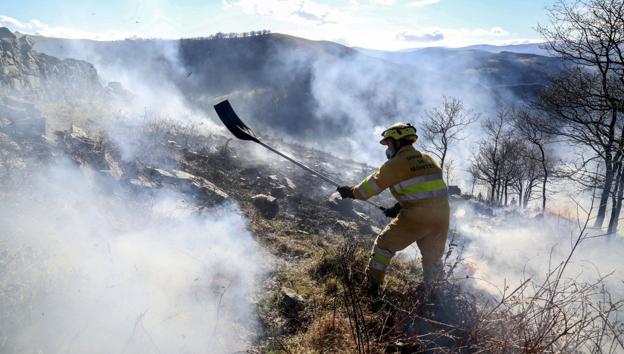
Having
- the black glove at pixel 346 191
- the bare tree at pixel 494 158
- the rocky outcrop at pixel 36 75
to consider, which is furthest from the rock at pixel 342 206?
the bare tree at pixel 494 158

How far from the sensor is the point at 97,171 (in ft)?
18.0

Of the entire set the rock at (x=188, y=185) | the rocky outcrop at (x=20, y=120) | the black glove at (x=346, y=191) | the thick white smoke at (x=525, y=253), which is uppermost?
the rocky outcrop at (x=20, y=120)

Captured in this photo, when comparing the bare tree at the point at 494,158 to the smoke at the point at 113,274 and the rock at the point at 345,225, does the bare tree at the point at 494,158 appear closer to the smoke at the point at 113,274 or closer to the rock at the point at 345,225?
the rock at the point at 345,225

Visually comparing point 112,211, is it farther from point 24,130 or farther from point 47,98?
point 47,98

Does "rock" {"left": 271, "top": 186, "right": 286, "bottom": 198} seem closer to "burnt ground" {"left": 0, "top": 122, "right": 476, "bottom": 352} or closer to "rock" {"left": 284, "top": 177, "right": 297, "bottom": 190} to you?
"burnt ground" {"left": 0, "top": 122, "right": 476, "bottom": 352}

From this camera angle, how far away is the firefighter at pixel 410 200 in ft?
11.1

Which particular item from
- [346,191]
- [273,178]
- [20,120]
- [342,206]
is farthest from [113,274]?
[273,178]

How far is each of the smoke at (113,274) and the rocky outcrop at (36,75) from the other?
199 inches

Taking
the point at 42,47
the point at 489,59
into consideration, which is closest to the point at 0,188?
the point at 42,47

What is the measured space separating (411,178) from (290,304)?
1.75 metres

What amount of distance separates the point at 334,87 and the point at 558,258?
165 ft

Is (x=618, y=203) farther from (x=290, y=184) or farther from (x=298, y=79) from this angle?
(x=298, y=79)

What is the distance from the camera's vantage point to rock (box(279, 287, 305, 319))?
11.2 ft

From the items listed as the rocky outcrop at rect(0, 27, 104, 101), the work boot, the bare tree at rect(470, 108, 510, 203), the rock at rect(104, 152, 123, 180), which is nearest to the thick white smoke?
the work boot
